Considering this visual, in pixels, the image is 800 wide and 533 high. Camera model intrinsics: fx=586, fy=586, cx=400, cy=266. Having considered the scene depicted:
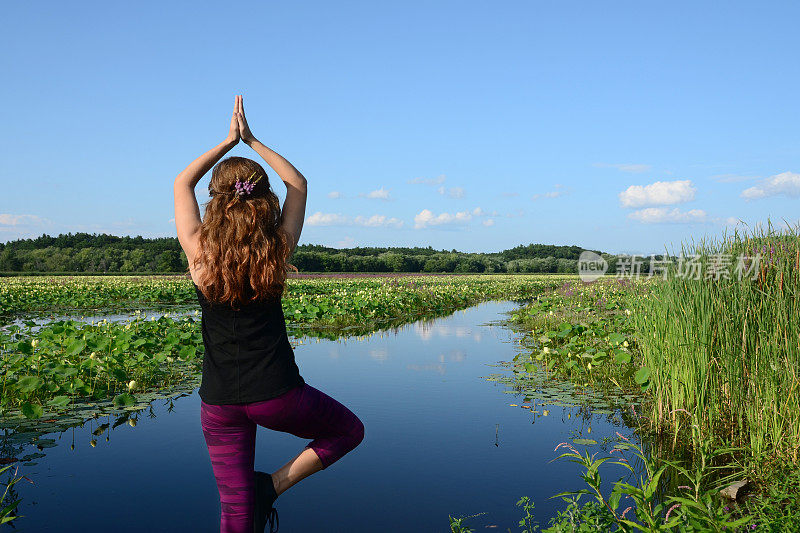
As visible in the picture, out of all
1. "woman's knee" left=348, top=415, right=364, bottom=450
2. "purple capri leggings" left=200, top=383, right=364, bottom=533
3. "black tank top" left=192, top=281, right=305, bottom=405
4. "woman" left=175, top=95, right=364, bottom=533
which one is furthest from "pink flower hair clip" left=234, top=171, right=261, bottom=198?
"woman's knee" left=348, top=415, right=364, bottom=450

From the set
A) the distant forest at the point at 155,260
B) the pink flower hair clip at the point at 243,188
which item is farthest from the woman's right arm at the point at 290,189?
the distant forest at the point at 155,260

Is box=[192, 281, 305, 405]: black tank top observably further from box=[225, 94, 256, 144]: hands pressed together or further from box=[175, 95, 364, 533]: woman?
box=[225, 94, 256, 144]: hands pressed together

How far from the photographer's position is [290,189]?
2811mm

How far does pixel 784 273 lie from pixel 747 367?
83 cm

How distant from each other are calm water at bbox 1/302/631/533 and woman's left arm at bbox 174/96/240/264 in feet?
6.55

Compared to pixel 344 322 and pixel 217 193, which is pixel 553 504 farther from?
pixel 344 322

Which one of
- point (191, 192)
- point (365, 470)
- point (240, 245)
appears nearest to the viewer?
point (240, 245)

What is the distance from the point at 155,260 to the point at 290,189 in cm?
5717

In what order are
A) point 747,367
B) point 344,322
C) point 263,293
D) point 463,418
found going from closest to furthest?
1. point 263,293
2. point 747,367
3. point 463,418
4. point 344,322

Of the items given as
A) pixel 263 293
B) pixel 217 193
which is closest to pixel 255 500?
pixel 263 293

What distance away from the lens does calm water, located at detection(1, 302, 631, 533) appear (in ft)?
12.3

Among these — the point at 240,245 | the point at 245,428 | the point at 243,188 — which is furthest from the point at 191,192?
the point at 245,428

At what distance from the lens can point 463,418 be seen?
619 centimetres

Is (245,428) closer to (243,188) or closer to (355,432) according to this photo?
(355,432)
